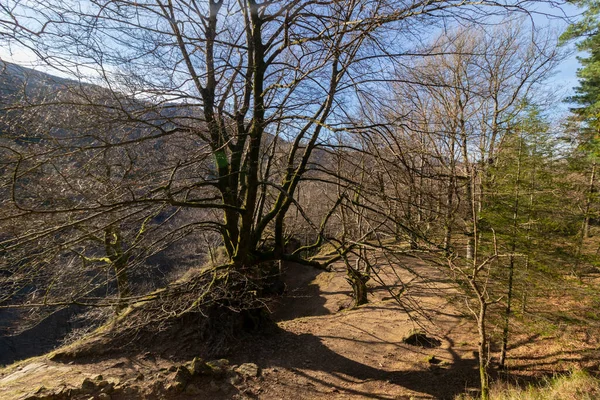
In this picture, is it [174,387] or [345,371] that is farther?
[345,371]

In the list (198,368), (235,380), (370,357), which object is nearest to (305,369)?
(235,380)

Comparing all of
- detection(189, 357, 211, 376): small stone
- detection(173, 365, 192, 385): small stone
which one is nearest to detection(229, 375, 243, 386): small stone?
detection(189, 357, 211, 376): small stone

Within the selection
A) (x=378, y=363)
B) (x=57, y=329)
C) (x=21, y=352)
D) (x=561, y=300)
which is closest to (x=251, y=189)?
(x=378, y=363)

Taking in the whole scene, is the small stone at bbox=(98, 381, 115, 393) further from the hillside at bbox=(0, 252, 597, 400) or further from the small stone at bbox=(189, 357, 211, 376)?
the small stone at bbox=(189, 357, 211, 376)

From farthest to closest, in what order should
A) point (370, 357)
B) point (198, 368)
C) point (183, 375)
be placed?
point (370, 357) < point (198, 368) < point (183, 375)

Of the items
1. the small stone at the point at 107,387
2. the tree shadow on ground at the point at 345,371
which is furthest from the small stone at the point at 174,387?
the tree shadow on ground at the point at 345,371

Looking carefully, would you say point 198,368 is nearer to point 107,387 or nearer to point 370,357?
point 107,387

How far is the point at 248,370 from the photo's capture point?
5.41 metres

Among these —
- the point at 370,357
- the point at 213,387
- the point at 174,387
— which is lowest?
the point at 370,357

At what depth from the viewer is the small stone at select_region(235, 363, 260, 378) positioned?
5.30m

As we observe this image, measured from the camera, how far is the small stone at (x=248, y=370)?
17.4 feet

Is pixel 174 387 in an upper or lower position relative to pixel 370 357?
upper

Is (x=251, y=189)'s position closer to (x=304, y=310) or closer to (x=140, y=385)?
(x=140, y=385)

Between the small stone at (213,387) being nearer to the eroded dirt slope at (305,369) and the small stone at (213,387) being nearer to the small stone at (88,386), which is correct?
the eroded dirt slope at (305,369)
